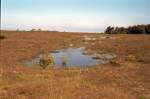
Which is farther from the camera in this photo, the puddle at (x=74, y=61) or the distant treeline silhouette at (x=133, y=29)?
the distant treeline silhouette at (x=133, y=29)

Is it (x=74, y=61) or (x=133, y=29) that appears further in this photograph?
(x=133, y=29)

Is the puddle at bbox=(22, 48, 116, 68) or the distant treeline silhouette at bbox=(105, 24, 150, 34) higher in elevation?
the distant treeline silhouette at bbox=(105, 24, 150, 34)

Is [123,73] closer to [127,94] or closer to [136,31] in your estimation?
[127,94]

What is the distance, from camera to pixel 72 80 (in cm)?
1767

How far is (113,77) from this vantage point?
62.8ft

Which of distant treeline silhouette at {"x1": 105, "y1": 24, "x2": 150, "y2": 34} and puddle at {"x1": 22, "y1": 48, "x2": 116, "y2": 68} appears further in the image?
distant treeline silhouette at {"x1": 105, "y1": 24, "x2": 150, "y2": 34}

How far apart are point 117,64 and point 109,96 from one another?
11.8 m

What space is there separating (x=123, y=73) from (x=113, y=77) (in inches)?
85.7

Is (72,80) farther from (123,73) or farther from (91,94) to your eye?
(123,73)

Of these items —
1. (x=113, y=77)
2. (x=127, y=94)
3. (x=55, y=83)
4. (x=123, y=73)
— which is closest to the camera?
(x=127, y=94)

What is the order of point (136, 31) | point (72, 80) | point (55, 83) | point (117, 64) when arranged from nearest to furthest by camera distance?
point (55, 83) < point (72, 80) < point (117, 64) < point (136, 31)

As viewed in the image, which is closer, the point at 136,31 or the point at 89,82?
the point at 89,82

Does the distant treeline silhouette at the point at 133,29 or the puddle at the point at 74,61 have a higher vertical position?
the distant treeline silhouette at the point at 133,29

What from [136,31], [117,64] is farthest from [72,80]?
[136,31]
